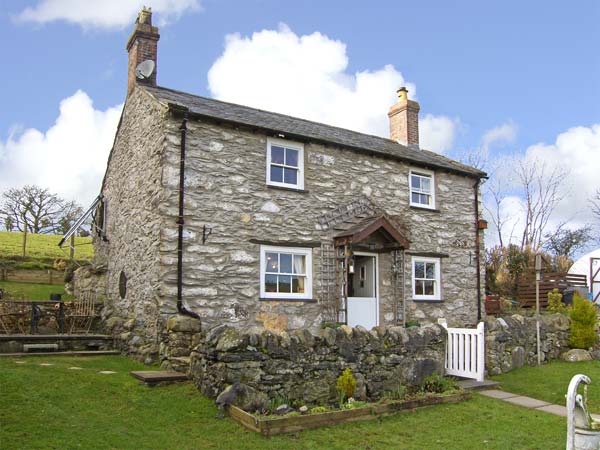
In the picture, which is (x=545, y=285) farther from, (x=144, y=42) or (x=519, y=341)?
(x=144, y=42)

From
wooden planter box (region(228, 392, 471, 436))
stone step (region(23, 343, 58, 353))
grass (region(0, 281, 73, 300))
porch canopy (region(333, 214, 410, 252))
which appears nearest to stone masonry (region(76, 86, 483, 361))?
porch canopy (region(333, 214, 410, 252))

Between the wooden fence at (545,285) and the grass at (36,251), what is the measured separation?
18240 millimetres

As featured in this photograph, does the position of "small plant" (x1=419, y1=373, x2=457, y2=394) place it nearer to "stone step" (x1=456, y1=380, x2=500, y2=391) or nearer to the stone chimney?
"stone step" (x1=456, y1=380, x2=500, y2=391)

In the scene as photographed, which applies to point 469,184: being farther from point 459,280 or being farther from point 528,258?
point 528,258

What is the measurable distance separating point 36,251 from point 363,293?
59.8 ft

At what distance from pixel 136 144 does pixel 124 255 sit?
303 cm

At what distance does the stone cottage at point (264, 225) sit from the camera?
11.8m

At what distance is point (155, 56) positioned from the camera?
1512 centimetres

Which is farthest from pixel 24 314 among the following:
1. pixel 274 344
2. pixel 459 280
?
pixel 459 280

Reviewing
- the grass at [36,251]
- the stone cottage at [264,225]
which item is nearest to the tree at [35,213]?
the grass at [36,251]

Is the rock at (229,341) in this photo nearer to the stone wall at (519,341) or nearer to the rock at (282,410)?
the rock at (282,410)

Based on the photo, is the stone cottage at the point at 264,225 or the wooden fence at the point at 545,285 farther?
the wooden fence at the point at 545,285

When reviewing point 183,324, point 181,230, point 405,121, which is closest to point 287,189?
point 181,230

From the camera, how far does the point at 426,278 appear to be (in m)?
15.8
